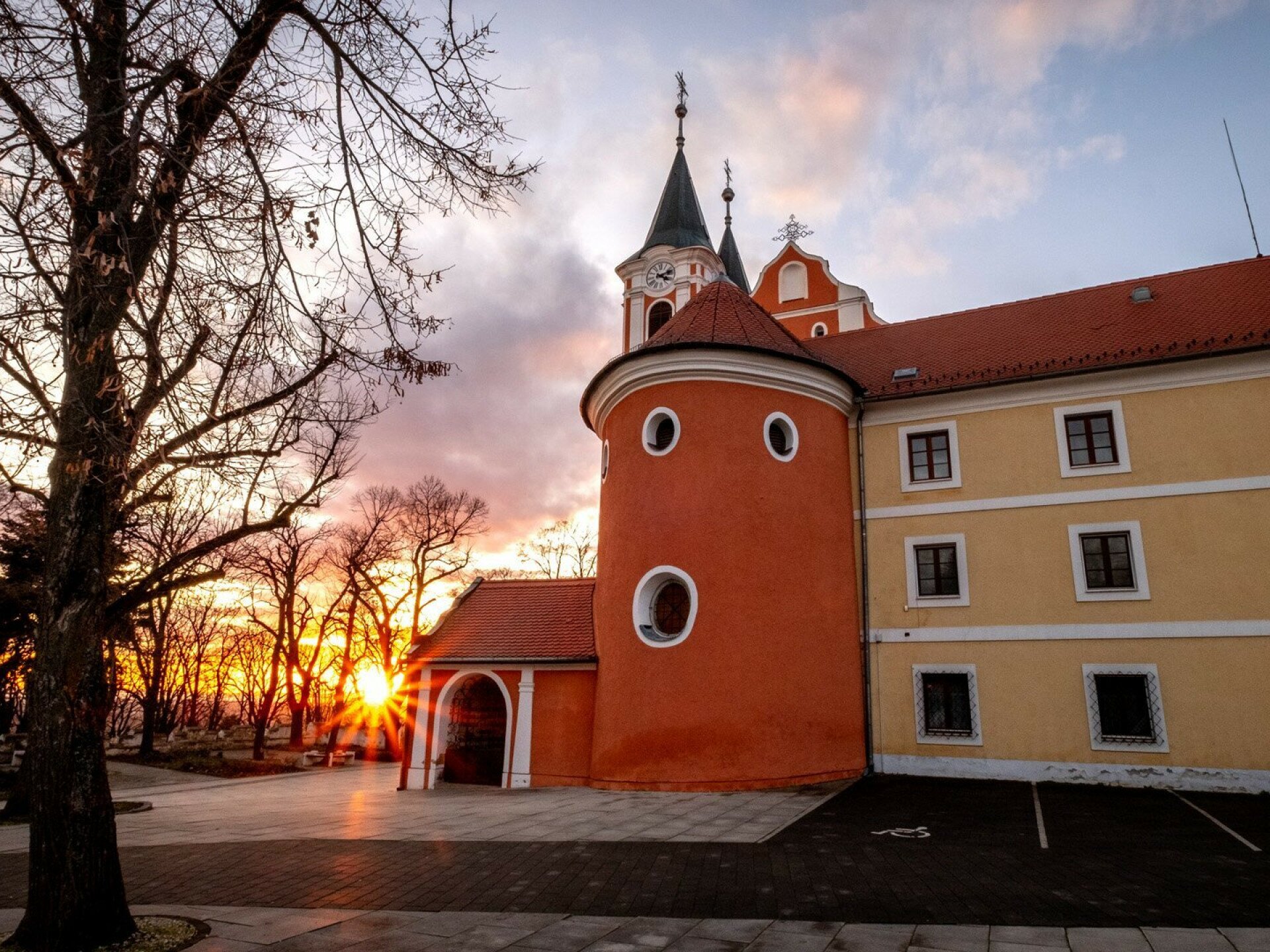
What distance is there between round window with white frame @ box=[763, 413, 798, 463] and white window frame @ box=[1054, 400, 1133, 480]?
5203mm

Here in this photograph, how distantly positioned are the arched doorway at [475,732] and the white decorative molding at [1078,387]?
1029 cm

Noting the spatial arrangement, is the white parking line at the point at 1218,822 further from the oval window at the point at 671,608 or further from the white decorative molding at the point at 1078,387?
the oval window at the point at 671,608

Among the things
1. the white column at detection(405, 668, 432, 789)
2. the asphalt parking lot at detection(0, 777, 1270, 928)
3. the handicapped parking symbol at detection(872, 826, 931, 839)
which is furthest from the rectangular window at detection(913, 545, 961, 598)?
the white column at detection(405, 668, 432, 789)

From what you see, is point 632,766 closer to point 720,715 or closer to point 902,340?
point 720,715

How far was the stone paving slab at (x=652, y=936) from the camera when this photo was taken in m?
5.40

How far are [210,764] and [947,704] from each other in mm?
24286

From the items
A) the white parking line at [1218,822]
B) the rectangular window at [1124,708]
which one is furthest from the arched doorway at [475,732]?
the white parking line at [1218,822]

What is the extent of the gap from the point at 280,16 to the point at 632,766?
1221 centimetres

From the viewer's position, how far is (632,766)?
1410 cm

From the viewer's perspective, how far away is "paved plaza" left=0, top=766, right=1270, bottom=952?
18.8 ft

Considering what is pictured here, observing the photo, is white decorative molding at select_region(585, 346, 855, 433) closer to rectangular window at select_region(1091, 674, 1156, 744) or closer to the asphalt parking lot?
rectangular window at select_region(1091, 674, 1156, 744)

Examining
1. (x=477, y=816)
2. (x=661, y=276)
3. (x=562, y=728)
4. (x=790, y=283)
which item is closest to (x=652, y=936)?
(x=477, y=816)

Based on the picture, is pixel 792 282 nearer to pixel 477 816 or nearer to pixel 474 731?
pixel 474 731

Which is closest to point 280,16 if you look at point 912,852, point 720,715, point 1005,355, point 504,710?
point 912,852
